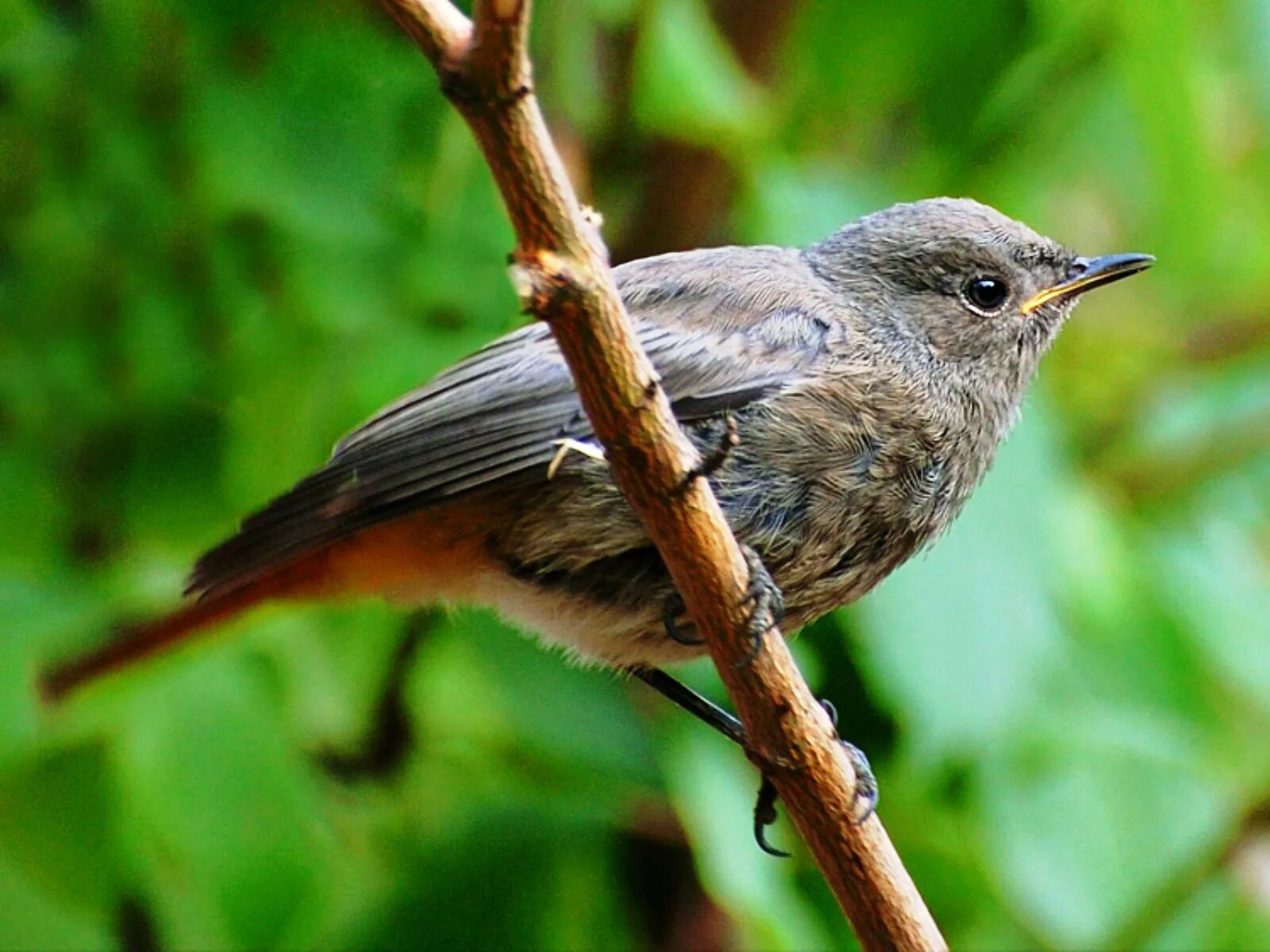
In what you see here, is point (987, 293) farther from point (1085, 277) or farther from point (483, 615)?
point (483, 615)

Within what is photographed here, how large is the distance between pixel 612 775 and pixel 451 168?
139cm

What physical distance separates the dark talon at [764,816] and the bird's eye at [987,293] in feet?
3.41

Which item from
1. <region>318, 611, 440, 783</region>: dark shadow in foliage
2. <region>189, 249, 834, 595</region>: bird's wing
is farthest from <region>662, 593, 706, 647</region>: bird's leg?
<region>318, 611, 440, 783</region>: dark shadow in foliage

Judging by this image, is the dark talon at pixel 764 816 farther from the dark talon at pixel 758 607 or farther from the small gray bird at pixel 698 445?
the dark talon at pixel 758 607

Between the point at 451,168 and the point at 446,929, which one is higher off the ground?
the point at 451,168

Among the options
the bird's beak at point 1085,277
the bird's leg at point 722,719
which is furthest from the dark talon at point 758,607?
the bird's beak at point 1085,277

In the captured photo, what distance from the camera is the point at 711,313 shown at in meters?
2.83

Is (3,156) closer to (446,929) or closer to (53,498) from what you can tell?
(53,498)

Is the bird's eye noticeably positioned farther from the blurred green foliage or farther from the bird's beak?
the blurred green foliage

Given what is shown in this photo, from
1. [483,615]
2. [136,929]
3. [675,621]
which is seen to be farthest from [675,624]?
[136,929]

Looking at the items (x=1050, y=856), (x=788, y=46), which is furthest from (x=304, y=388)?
(x=1050, y=856)

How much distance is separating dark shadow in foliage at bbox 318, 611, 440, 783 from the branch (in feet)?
4.33

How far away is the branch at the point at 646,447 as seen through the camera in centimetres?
157

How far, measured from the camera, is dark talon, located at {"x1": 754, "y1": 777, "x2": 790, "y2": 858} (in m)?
2.79
